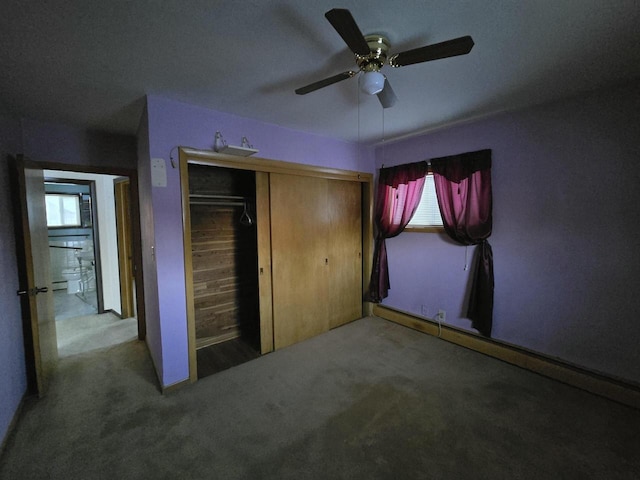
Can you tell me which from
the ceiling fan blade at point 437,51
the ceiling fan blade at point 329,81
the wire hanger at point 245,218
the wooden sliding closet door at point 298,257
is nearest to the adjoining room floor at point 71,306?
the wire hanger at point 245,218

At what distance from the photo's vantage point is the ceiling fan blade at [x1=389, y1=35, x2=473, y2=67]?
3.90ft

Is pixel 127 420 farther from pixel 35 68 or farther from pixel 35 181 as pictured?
pixel 35 68

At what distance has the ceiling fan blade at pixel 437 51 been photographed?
1.19 meters

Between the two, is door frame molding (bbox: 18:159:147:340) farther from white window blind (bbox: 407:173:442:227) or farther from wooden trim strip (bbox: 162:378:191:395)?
white window blind (bbox: 407:173:442:227)

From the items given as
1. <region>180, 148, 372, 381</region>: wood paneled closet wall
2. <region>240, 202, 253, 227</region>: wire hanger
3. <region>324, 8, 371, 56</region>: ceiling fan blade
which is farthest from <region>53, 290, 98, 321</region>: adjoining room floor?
<region>324, 8, 371, 56</region>: ceiling fan blade

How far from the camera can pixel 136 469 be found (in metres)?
1.55

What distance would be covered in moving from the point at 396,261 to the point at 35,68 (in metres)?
3.70

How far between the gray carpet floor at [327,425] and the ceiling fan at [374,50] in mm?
2173

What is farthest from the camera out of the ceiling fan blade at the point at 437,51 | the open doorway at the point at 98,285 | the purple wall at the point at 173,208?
the open doorway at the point at 98,285

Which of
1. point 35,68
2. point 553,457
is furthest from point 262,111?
point 553,457

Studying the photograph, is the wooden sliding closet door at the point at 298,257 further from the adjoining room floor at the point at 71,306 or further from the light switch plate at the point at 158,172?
the adjoining room floor at the point at 71,306

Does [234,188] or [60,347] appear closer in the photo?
[60,347]

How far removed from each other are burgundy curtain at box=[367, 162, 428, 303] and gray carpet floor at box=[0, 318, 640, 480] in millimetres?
1229

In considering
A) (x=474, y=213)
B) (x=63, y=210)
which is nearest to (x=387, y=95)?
(x=474, y=213)
